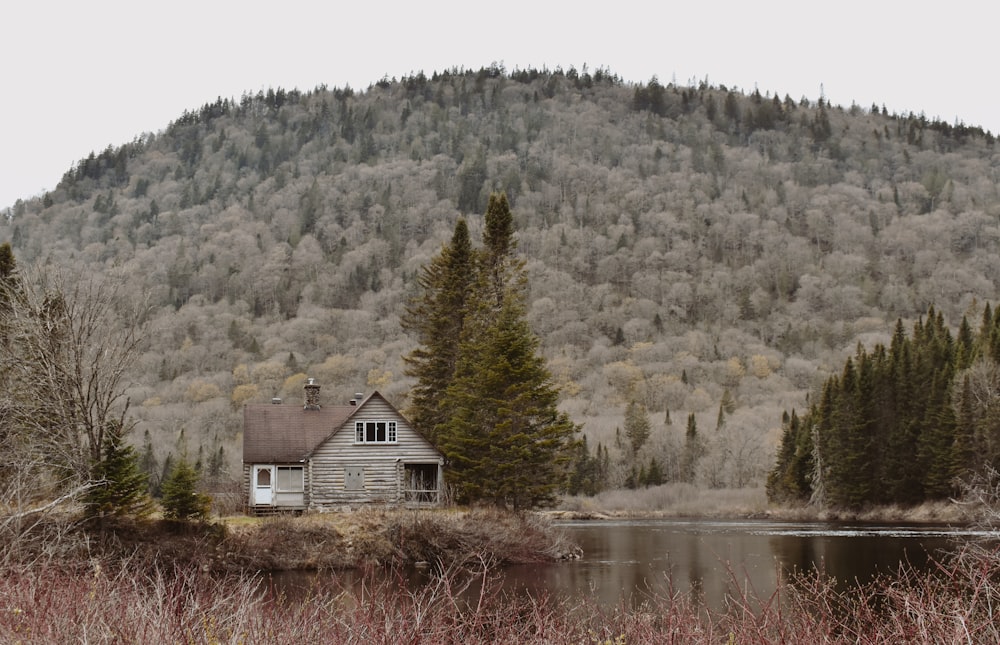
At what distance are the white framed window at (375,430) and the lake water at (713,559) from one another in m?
10.7

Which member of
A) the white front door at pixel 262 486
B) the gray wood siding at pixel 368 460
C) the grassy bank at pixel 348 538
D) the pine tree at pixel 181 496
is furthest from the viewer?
the white front door at pixel 262 486

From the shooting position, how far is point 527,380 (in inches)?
1593

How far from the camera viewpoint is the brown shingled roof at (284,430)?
44.8 m

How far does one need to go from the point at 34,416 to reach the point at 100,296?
19.9ft

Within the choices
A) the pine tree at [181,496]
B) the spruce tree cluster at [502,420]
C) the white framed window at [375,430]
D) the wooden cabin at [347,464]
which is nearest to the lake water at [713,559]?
the pine tree at [181,496]

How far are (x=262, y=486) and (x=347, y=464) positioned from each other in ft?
14.0

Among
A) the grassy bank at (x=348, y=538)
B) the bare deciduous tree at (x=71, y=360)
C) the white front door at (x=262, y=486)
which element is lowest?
the grassy bank at (x=348, y=538)

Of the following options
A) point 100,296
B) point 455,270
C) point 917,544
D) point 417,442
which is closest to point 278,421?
point 417,442

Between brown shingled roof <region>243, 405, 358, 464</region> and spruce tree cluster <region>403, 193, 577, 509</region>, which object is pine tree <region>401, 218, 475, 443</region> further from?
brown shingled roof <region>243, 405, 358, 464</region>

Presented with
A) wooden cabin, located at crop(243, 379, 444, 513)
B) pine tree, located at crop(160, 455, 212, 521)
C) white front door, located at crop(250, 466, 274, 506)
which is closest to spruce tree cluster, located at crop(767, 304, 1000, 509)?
wooden cabin, located at crop(243, 379, 444, 513)

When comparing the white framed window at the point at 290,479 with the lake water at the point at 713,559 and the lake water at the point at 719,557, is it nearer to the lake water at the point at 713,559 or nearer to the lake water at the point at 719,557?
the lake water at the point at 713,559

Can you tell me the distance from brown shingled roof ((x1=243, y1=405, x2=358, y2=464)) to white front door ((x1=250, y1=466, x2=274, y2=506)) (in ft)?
1.97

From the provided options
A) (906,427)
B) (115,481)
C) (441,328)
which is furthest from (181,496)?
(906,427)

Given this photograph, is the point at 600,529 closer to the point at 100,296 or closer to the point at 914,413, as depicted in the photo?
the point at 914,413
